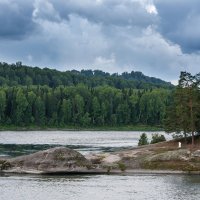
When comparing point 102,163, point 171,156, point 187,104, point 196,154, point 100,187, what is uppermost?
point 187,104

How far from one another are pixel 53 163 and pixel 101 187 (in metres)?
15.7

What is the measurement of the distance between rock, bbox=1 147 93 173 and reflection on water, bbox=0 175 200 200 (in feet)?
9.24

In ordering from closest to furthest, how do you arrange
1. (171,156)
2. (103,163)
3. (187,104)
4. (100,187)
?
(100,187) → (171,156) → (103,163) → (187,104)

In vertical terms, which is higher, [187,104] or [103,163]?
[187,104]

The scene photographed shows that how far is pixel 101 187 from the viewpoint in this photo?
71.9 meters

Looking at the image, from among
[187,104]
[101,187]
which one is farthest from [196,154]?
[101,187]

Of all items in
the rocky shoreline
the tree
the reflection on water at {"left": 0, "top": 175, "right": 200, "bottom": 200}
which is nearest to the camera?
the reflection on water at {"left": 0, "top": 175, "right": 200, "bottom": 200}

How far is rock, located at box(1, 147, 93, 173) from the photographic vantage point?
85.8m

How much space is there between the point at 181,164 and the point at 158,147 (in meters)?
11.8

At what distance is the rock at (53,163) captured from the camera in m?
85.8

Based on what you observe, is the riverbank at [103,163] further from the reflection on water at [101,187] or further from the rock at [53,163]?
the reflection on water at [101,187]

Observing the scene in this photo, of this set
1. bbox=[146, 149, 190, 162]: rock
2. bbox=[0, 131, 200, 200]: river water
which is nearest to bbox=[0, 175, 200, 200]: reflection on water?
bbox=[0, 131, 200, 200]: river water

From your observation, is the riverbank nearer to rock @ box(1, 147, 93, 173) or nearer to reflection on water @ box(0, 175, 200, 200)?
rock @ box(1, 147, 93, 173)

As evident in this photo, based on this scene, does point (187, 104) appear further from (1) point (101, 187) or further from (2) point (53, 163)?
(1) point (101, 187)
